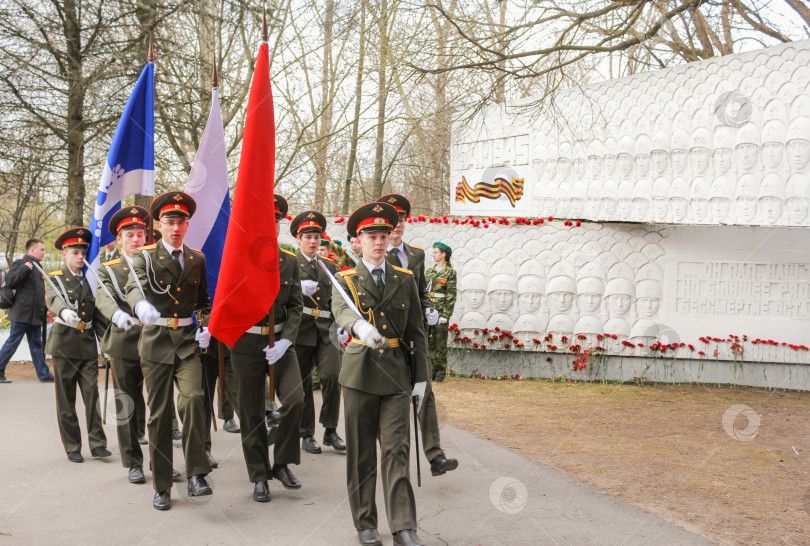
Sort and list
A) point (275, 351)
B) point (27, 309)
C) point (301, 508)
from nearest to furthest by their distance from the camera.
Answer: point (301, 508) < point (275, 351) < point (27, 309)

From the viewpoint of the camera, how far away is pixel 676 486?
605cm

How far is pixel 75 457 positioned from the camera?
6.56 m

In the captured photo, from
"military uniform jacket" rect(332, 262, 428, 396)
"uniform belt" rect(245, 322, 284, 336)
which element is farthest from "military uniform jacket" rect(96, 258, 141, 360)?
"military uniform jacket" rect(332, 262, 428, 396)

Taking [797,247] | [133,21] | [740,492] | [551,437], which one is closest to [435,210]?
[133,21]

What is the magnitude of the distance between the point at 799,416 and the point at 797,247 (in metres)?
2.67

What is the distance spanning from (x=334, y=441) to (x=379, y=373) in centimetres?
259

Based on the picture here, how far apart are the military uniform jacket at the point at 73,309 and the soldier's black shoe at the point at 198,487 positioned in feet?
6.80

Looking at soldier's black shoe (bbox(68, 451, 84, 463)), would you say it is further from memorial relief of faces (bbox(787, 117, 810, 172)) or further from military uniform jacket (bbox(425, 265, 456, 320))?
memorial relief of faces (bbox(787, 117, 810, 172))

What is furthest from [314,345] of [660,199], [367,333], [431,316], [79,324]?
[660,199]

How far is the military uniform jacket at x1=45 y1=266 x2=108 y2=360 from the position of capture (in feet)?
22.3

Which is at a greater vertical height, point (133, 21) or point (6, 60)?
point (133, 21)

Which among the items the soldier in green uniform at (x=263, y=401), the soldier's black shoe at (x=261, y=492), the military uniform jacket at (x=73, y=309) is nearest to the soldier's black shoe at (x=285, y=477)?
the soldier in green uniform at (x=263, y=401)

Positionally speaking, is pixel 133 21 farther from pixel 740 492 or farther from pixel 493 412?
pixel 740 492

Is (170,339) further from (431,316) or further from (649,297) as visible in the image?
(649,297)
